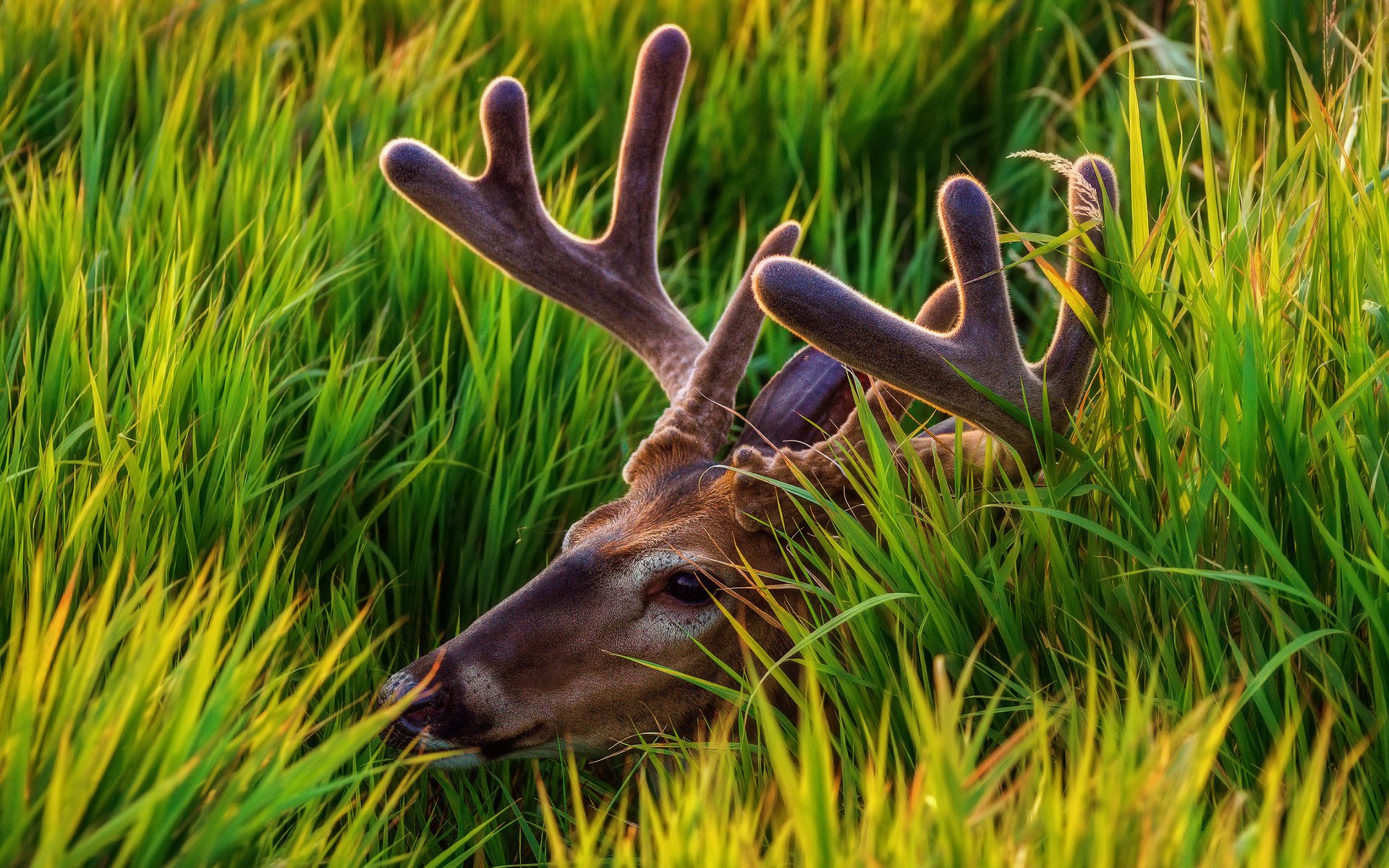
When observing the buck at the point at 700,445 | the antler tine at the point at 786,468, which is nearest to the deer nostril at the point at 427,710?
the buck at the point at 700,445

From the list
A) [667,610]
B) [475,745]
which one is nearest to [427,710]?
[475,745]

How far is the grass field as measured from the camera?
182 cm

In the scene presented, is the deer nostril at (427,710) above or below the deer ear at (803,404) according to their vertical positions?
below

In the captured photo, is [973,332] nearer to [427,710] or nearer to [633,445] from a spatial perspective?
[427,710]

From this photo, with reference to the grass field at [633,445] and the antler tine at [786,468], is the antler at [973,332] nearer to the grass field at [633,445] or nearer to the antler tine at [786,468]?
the grass field at [633,445]

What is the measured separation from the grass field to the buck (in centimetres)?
11

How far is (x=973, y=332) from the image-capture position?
2.57 m

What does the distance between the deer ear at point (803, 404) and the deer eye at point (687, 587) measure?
419mm

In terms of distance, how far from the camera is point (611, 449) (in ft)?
12.3

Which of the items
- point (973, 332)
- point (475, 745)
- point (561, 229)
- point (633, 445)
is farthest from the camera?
point (633, 445)

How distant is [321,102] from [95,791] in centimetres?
338

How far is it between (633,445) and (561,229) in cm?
60

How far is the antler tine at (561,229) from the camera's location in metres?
3.50

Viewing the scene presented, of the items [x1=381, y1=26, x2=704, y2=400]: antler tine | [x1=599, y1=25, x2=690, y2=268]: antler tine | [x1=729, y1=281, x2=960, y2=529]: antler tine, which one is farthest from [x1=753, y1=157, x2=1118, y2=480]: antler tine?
[x1=599, y1=25, x2=690, y2=268]: antler tine
